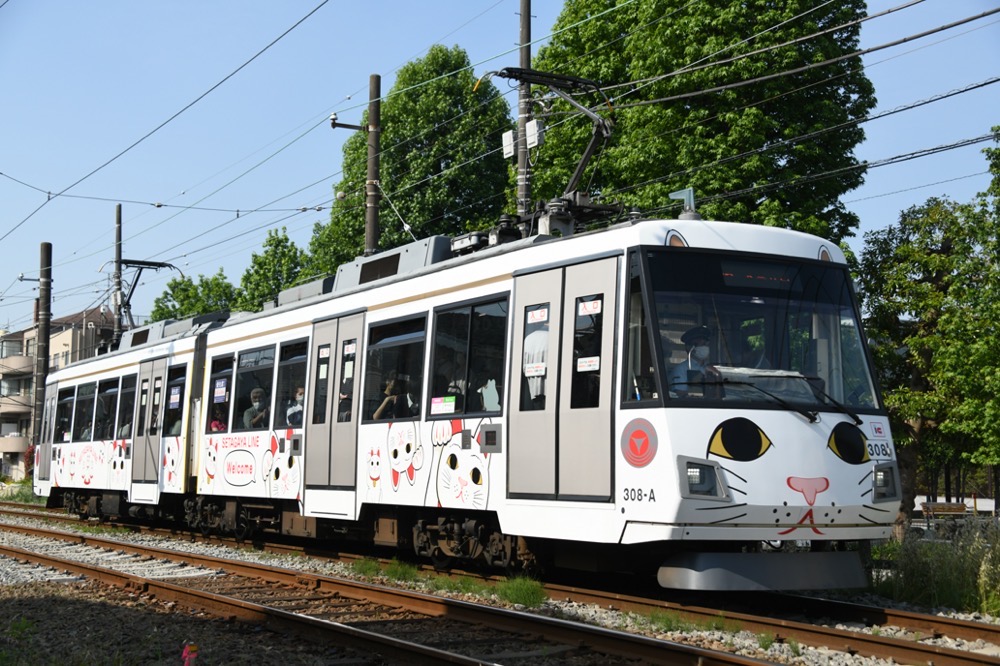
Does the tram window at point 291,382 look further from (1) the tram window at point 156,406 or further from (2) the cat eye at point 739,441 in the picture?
(2) the cat eye at point 739,441

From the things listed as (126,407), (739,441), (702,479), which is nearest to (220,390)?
(126,407)

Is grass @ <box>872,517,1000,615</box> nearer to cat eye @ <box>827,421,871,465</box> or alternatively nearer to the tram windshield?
cat eye @ <box>827,421,871,465</box>

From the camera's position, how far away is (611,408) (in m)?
9.93

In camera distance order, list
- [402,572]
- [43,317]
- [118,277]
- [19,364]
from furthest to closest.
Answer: [19,364], [43,317], [118,277], [402,572]

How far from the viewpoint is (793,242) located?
1060 centimetres

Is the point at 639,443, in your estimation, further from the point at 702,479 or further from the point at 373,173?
the point at 373,173

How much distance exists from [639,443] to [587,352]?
1.08 meters

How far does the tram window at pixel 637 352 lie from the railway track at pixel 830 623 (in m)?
1.78

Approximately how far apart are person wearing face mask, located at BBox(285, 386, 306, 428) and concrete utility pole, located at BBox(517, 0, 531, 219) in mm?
4567

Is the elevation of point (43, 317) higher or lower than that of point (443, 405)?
higher

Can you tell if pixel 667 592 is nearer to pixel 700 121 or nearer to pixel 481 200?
pixel 700 121

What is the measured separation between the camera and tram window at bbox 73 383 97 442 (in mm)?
23764

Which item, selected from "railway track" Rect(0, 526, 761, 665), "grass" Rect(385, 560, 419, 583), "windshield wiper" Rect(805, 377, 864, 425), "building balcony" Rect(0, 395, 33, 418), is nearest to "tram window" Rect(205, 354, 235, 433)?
"railway track" Rect(0, 526, 761, 665)

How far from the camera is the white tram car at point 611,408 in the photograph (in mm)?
9469
